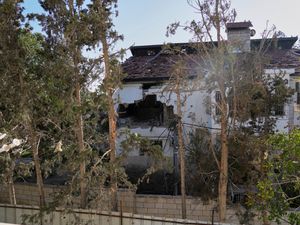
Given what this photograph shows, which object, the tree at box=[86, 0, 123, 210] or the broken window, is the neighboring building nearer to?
the broken window

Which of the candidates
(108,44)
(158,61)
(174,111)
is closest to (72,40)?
(108,44)

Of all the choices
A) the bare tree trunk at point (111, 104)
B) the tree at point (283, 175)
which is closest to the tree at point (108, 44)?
the bare tree trunk at point (111, 104)

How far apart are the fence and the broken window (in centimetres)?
856

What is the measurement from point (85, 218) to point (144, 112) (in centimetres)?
1057

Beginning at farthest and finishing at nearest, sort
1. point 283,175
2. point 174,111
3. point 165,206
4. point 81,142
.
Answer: point 174,111, point 165,206, point 81,142, point 283,175

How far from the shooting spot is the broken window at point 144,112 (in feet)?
68.9

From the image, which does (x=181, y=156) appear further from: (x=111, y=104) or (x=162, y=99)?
(x=162, y=99)

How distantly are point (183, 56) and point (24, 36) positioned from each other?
5.23 meters

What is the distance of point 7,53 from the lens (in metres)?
11.8

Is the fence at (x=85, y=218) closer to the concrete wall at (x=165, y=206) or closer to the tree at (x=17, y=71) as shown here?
the concrete wall at (x=165, y=206)

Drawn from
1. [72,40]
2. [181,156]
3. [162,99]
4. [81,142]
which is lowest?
[181,156]

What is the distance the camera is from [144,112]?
22.1 meters

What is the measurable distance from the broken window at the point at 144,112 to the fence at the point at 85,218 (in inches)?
337

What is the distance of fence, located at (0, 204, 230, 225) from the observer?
37.0 ft
